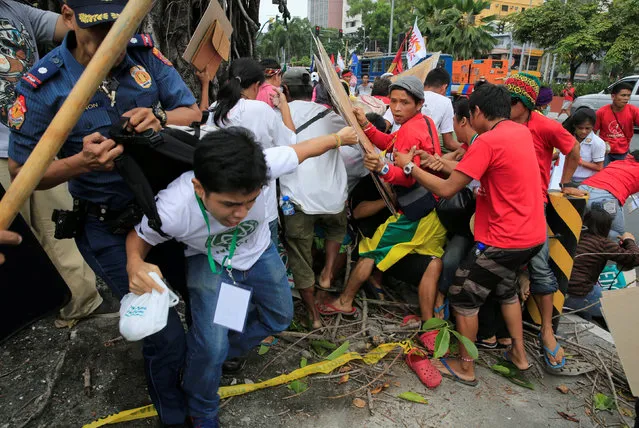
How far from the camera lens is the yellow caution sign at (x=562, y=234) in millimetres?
3010

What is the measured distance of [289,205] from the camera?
2.95 m

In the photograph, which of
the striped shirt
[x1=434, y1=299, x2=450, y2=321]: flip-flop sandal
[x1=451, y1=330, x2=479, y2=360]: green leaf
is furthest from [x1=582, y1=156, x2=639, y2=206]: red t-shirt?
[x1=451, y1=330, x2=479, y2=360]: green leaf

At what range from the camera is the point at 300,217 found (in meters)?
2.99

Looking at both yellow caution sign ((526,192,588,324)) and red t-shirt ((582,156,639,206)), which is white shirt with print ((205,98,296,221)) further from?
red t-shirt ((582,156,639,206))

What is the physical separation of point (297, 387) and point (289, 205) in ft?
3.84

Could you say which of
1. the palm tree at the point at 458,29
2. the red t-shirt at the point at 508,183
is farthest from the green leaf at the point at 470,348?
the palm tree at the point at 458,29

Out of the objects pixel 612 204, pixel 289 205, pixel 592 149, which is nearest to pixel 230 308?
pixel 289 205

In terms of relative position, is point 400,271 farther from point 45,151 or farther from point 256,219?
point 45,151

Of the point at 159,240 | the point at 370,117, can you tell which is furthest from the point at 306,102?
the point at 159,240

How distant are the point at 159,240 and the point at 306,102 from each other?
1.74m

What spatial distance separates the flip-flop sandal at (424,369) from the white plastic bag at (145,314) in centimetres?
170

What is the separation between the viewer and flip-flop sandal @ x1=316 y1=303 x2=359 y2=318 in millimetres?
3260

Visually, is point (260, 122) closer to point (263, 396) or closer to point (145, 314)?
point (145, 314)

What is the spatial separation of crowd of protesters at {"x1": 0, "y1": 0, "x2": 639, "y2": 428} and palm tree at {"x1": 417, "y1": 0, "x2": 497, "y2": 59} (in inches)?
1389
